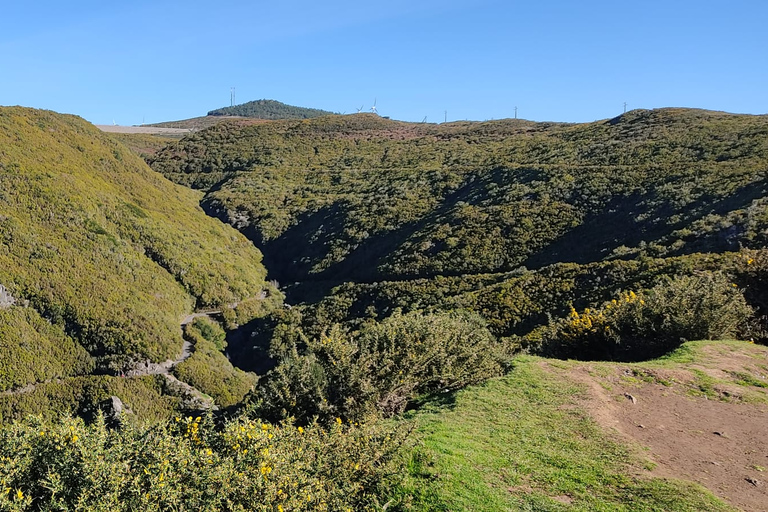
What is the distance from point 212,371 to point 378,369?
854 inches

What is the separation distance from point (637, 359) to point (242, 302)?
31.2m

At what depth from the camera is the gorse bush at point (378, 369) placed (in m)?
7.93

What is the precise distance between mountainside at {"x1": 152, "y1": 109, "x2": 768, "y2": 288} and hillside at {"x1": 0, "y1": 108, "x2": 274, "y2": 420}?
7724mm

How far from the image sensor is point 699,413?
25.7 ft

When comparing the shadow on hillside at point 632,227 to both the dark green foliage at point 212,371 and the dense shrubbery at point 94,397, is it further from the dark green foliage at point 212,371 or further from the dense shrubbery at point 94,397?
the dense shrubbery at point 94,397

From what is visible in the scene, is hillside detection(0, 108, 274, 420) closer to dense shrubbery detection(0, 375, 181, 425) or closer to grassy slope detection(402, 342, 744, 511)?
dense shrubbery detection(0, 375, 181, 425)

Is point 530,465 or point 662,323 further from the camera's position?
point 662,323

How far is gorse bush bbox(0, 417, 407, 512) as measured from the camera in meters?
4.10

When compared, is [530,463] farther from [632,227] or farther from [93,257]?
[93,257]

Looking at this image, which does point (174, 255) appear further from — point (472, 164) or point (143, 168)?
point (472, 164)

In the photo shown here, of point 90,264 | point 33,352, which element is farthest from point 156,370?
point 90,264

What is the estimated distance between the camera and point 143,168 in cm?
5466

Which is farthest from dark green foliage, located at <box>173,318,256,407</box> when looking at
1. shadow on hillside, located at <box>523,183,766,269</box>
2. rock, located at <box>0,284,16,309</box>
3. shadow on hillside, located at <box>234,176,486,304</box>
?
shadow on hillside, located at <box>523,183,766,269</box>

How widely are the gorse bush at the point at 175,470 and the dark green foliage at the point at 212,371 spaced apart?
66.3ft
